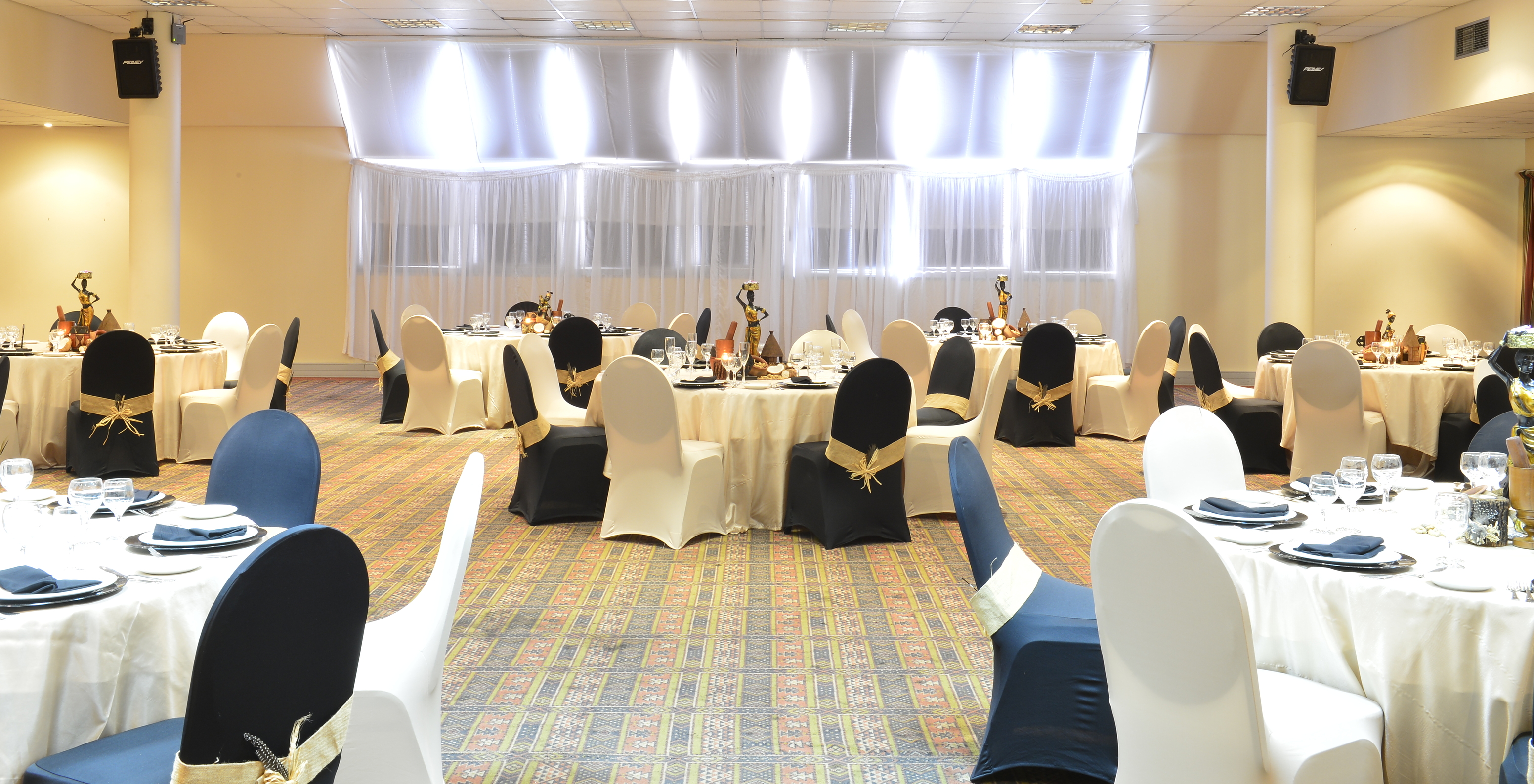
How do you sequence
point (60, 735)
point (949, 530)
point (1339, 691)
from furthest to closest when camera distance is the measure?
point (949, 530)
point (1339, 691)
point (60, 735)

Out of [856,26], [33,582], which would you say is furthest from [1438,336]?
[33,582]

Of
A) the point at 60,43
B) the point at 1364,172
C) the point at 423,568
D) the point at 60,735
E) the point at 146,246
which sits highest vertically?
the point at 60,43

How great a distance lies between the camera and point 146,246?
11172 mm

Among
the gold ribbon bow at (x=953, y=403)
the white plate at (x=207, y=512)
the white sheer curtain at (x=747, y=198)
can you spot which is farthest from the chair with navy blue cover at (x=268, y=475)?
the white sheer curtain at (x=747, y=198)

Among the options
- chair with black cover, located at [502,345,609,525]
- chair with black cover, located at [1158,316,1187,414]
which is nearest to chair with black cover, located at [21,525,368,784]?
chair with black cover, located at [502,345,609,525]

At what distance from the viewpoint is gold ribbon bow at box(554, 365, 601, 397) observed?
344 inches

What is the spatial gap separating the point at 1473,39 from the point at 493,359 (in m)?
9.22

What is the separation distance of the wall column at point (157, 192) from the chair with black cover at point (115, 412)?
420 cm

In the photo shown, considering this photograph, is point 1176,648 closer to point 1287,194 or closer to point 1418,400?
point 1418,400

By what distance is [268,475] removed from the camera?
3.44 m

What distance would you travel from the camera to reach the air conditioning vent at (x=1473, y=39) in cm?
982

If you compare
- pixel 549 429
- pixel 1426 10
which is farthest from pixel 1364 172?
pixel 549 429

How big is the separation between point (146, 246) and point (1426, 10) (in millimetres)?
12655

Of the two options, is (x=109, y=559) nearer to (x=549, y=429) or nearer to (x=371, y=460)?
(x=549, y=429)
